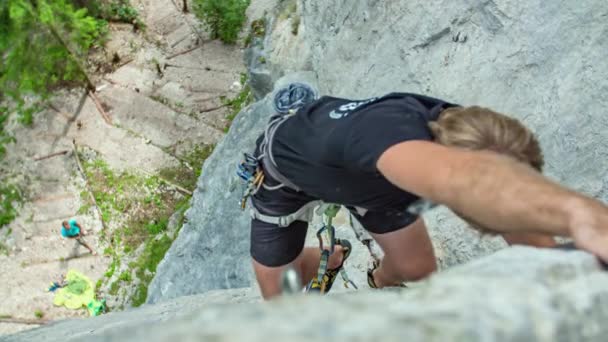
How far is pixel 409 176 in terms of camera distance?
1.48 meters

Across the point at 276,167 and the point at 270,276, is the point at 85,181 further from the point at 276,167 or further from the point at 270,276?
the point at 276,167

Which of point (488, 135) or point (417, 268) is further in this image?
point (417, 268)

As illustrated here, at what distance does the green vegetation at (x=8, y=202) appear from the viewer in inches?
344

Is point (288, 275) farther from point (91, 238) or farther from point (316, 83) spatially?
point (91, 238)

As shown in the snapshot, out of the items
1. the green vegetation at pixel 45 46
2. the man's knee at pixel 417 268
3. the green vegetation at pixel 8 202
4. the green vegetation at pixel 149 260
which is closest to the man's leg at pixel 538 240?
the man's knee at pixel 417 268

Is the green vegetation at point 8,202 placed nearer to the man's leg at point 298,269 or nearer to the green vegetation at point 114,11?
the green vegetation at point 114,11

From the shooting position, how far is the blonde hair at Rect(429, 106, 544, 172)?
62.0 inches

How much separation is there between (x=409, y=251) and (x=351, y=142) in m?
1.25

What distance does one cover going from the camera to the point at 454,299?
3.30 ft

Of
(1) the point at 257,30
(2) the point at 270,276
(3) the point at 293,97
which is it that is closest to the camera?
(3) the point at 293,97

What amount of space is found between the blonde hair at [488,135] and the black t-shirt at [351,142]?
2.5 inches

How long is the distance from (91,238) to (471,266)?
7963 mm

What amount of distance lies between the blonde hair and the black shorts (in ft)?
2.96

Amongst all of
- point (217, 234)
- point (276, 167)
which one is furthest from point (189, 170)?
point (276, 167)
